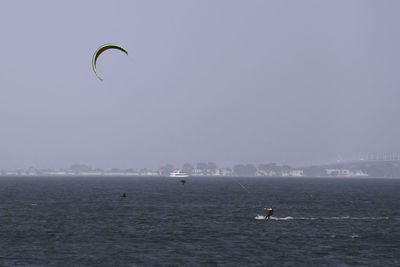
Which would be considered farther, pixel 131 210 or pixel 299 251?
pixel 131 210

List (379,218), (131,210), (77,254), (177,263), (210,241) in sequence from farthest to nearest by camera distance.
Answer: (131,210), (379,218), (210,241), (77,254), (177,263)

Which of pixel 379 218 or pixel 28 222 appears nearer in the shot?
pixel 28 222

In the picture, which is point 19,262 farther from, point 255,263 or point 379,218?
point 379,218

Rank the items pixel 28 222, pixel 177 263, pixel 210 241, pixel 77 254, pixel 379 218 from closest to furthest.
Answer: pixel 177 263
pixel 77 254
pixel 210 241
pixel 28 222
pixel 379 218

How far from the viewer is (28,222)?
77438mm

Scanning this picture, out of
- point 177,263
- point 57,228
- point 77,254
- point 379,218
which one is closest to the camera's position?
point 177,263

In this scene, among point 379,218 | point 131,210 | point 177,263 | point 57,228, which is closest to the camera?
point 177,263

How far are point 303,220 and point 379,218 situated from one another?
44.0ft

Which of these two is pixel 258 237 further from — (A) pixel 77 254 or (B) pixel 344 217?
(B) pixel 344 217

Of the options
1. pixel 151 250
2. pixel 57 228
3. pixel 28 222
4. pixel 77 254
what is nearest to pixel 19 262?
pixel 77 254

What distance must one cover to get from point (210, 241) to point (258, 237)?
6.13 m

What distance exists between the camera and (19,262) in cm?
4684

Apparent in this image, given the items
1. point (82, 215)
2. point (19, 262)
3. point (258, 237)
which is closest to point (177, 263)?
point (19, 262)

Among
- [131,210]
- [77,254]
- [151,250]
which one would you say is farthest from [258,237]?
[131,210]
